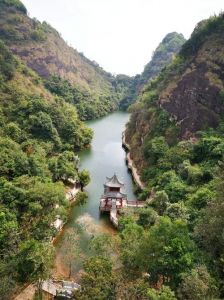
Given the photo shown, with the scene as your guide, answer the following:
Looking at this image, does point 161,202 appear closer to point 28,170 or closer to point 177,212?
point 177,212

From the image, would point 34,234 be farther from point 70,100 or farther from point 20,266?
point 70,100

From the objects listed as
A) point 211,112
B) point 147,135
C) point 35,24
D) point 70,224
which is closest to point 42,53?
point 35,24

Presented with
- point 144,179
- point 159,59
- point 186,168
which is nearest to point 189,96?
point 144,179

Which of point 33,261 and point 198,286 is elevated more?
point 33,261

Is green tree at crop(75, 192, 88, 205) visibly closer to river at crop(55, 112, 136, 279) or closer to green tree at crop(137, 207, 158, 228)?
river at crop(55, 112, 136, 279)

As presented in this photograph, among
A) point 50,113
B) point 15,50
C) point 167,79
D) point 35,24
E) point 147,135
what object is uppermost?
point 35,24

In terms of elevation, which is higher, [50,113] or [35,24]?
[35,24]

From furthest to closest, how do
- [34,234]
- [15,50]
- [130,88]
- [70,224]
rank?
1. [130,88]
2. [15,50]
3. [70,224]
4. [34,234]
